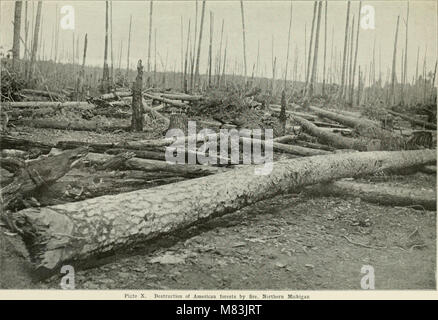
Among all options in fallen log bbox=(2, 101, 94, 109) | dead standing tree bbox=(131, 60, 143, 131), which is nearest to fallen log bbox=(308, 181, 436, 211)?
dead standing tree bbox=(131, 60, 143, 131)

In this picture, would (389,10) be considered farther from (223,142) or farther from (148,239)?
(148,239)

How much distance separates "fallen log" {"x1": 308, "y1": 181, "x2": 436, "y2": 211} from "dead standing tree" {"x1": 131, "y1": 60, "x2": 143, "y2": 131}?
127 inches

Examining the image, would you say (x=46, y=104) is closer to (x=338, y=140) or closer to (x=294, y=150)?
(x=294, y=150)

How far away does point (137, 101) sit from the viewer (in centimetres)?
639

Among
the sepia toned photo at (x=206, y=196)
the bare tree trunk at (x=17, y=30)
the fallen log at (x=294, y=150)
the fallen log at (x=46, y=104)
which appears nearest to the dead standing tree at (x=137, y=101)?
the sepia toned photo at (x=206, y=196)

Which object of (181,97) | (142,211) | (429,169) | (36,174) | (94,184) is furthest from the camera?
(181,97)

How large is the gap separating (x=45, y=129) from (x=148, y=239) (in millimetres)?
3642

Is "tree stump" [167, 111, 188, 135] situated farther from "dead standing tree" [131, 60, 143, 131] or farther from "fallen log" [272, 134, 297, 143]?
"fallen log" [272, 134, 297, 143]

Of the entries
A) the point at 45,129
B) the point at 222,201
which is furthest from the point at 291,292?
the point at 45,129

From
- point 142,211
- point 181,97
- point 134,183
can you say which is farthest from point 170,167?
point 181,97

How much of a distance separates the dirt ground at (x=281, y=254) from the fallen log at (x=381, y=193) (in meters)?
0.09

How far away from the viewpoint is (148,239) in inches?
122

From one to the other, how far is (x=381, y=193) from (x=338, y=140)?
2058 millimetres

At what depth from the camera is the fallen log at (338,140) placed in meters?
5.84
